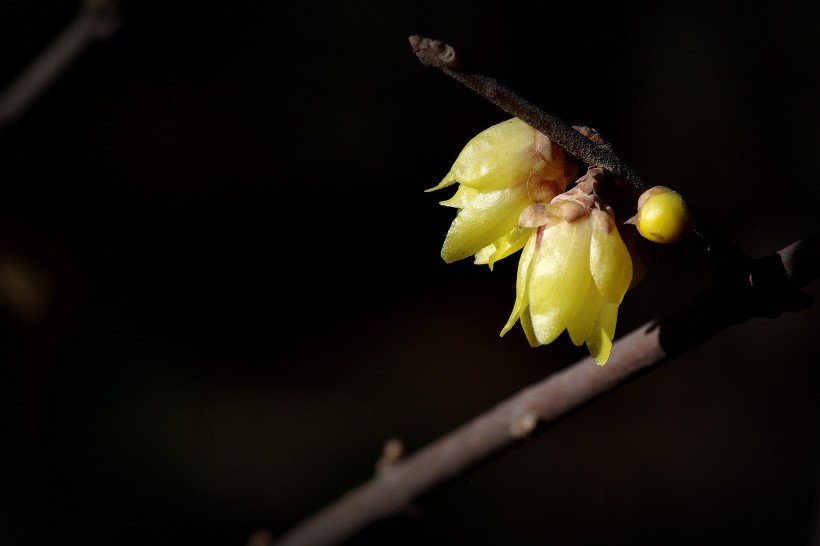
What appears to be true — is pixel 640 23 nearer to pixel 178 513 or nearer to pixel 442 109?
pixel 442 109

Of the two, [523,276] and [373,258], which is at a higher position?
[373,258]

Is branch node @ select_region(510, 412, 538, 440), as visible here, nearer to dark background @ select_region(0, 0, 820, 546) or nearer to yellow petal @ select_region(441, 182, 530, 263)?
yellow petal @ select_region(441, 182, 530, 263)

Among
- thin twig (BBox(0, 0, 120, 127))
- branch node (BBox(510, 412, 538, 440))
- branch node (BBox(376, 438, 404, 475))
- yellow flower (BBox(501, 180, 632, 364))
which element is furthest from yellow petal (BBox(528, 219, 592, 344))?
thin twig (BBox(0, 0, 120, 127))

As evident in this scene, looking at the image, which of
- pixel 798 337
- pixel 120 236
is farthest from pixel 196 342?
pixel 798 337

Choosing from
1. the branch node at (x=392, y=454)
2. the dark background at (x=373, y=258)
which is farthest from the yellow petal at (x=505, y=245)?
the dark background at (x=373, y=258)

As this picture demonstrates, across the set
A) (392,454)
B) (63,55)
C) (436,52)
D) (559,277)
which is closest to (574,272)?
(559,277)

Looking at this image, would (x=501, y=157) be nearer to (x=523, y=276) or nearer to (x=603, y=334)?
(x=523, y=276)
